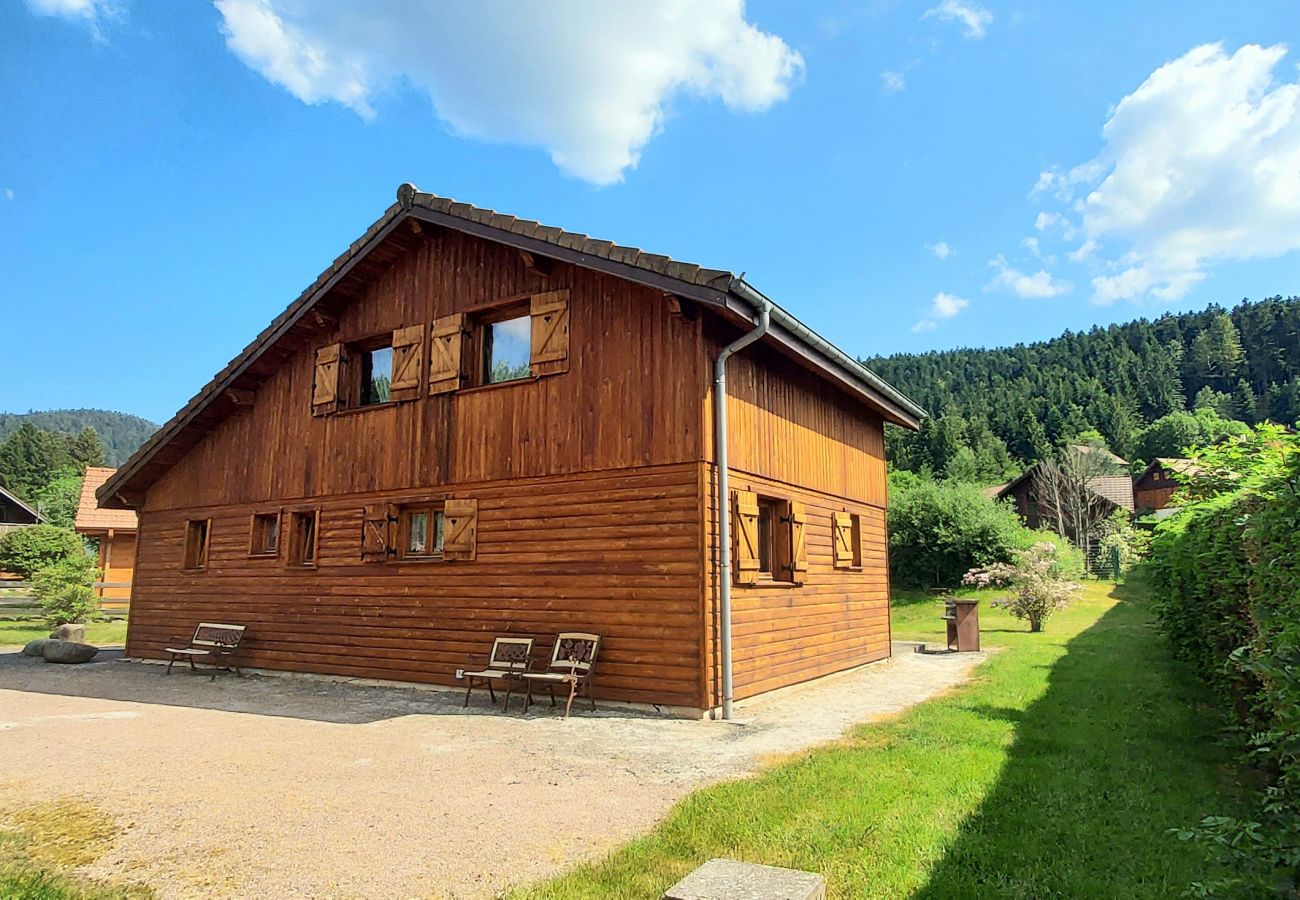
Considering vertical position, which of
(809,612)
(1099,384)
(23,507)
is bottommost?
(809,612)

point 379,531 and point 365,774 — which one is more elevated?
point 379,531

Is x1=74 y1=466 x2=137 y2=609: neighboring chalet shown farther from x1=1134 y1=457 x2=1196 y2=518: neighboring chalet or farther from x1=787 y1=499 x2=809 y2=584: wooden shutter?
x1=1134 y1=457 x2=1196 y2=518: neighboring chalet

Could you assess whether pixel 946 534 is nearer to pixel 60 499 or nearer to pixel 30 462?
pixel 60 499

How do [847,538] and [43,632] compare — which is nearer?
[847,538]

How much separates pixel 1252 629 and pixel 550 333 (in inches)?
297

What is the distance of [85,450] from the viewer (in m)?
81.0

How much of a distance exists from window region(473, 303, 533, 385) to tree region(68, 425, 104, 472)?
8552 cm

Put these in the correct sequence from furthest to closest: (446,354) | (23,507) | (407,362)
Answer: (23,507)
(407,362)
(446,354)

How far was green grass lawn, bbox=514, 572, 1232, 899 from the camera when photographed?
376 cm

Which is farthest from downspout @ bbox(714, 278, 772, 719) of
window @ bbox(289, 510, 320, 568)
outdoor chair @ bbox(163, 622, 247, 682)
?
outdoor chair @ bbox(163, 622, 247, 682)

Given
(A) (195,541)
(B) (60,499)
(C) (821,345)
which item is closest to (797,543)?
(C) (821,345)

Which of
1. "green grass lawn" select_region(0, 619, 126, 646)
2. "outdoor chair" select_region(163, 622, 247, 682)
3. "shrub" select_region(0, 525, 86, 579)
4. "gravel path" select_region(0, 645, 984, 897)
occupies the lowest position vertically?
"gravel path" select_region(0, 645, 984, 897)

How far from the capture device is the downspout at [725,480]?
27.7 feet

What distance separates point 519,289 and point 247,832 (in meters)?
7.25
